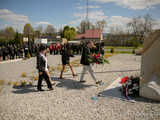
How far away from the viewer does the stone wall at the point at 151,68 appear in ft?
14.1

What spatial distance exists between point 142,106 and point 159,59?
5.04 ft

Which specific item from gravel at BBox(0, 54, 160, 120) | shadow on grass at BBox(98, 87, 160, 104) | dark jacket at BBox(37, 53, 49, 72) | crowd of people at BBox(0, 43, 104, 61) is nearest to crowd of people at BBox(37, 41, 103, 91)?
dark jacket at BBox(37, 53, 49, 72)

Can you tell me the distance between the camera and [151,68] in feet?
14.8

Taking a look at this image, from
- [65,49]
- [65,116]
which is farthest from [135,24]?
[65,116]

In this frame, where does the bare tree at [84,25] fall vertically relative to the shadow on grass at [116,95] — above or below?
above

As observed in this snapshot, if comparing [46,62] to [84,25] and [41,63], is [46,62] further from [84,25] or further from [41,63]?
[84,25]

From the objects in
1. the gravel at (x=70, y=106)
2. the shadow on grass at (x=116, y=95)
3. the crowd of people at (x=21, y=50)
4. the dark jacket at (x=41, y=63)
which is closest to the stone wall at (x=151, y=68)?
the shadow on grass at (x=116, y=95)

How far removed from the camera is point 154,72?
4.47 metres

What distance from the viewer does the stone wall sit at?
430 centimetres

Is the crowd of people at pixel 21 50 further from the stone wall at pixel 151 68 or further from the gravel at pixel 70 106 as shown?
the stone wall at pixel 151 68

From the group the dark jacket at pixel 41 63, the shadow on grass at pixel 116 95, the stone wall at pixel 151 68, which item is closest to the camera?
the stone wall at pixel 151 68

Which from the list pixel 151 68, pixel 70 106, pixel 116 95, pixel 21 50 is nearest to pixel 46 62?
pixel 70 106

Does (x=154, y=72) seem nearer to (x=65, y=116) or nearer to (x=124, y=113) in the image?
(x=124, y=113)

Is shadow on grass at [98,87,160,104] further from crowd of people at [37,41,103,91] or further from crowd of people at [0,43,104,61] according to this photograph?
crowd of people at [0,43,104,61]
